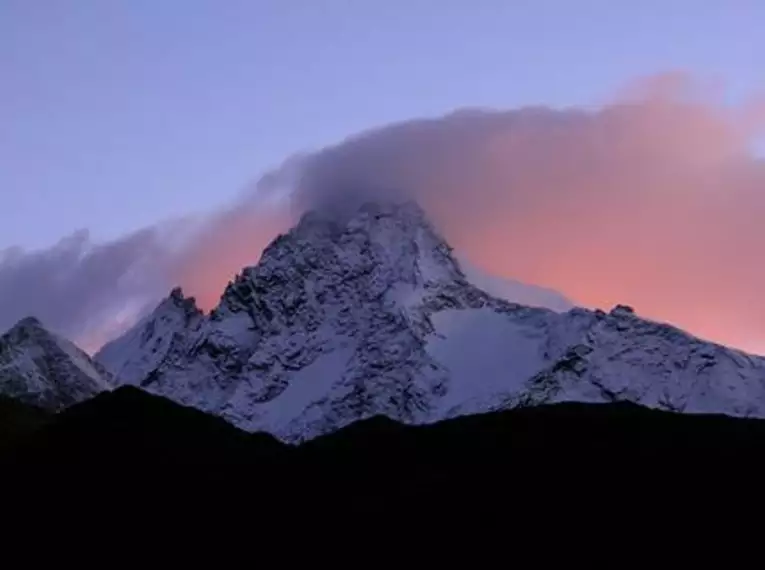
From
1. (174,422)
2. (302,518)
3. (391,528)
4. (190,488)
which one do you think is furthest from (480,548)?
(174,422)

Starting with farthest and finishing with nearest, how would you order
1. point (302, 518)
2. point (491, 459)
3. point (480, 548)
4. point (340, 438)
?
1. point (340, 438)
2. point (491, 459)
3. point (302, 518)
4. point (480, 548)

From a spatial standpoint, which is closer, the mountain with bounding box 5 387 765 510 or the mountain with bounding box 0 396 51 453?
the mountain with bounding box 5 387 765 510

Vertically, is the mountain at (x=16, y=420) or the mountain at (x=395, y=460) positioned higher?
the mountain at (x=16, y=420)

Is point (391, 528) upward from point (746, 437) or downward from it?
downward

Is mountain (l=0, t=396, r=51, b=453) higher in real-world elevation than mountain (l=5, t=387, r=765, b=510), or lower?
higher

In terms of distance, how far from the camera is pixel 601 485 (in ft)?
365

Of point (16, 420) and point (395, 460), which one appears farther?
point (16, 420)

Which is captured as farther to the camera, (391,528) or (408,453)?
(408,453)

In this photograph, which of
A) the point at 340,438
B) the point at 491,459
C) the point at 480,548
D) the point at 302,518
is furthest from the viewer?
the point at 340,438

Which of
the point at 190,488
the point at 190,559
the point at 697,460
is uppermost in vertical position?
the point at 697,460

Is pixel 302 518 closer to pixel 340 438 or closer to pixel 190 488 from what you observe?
pixel 190 488

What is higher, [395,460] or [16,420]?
[16,420]

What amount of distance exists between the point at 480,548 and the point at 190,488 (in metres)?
25.0

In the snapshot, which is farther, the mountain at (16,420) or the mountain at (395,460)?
the mountain at (16,420)
